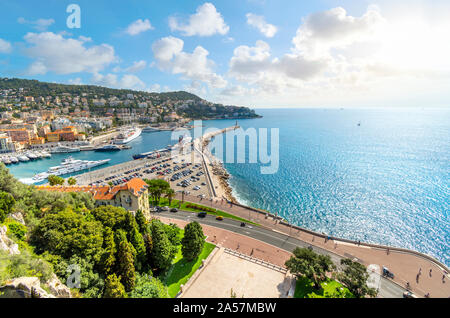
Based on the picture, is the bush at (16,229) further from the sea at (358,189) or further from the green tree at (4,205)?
the sea at (358,189)

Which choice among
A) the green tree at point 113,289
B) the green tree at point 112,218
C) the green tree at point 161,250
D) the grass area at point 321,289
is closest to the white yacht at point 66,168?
the green tree at point 112,218

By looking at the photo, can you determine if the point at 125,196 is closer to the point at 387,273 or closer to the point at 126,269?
the point at 126,269

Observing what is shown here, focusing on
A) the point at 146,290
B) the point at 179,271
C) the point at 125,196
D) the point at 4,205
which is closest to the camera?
the point at 146,290

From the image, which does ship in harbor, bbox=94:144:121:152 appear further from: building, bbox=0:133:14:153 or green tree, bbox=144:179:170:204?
green tree, bbox=144:179:170:204

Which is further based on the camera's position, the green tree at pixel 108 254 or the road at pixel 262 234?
the road at pixel 262 234

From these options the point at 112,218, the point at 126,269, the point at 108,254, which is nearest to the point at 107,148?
the point at 112,218
